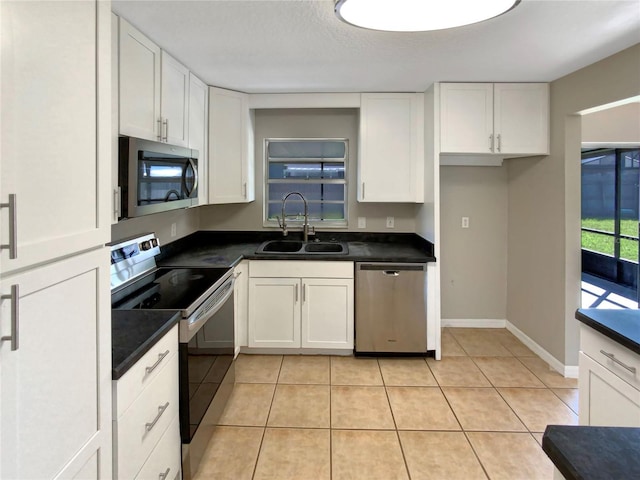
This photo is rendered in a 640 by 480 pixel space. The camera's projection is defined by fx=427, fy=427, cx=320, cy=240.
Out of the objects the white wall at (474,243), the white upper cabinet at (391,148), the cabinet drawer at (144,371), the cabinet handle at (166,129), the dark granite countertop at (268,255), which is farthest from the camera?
the white wall at (474,243)

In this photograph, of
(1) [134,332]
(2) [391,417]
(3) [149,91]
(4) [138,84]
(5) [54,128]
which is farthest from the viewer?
(2) [391,417]

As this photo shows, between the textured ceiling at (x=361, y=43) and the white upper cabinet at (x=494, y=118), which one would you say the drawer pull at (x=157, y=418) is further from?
the white upper cabinet at (x=494, y=118)

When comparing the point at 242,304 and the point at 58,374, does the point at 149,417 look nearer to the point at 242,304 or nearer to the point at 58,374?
the point at 58,374

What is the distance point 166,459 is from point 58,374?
0.98 metres

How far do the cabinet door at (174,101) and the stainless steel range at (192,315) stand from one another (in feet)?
2.30

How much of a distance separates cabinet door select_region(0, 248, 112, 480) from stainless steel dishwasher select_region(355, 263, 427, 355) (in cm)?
248

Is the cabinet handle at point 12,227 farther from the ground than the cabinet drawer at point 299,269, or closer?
farther from the ground

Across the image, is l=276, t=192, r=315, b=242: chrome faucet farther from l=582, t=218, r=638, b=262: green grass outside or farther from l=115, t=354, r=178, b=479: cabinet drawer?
Result: l=582, t=218, r=638, b=262: green grass outside

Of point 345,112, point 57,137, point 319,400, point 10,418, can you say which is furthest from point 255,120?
point 10,418

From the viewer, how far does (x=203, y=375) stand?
2.21 m

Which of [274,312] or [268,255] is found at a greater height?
[268,255]

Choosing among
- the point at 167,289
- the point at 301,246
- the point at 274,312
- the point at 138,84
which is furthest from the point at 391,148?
the point at 167,289

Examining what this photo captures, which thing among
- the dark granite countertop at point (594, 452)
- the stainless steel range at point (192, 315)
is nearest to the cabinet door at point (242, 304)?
the stainless steel range at point (192, 315)

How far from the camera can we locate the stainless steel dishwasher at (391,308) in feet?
11.6
